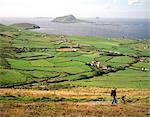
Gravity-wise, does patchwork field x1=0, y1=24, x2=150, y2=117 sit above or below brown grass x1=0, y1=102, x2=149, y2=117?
below

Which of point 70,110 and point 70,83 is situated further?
point 70,83

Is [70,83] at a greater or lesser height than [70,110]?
lesser

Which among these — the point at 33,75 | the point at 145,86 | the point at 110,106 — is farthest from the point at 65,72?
the point at 110,106

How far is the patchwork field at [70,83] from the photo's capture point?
2109 centimetres

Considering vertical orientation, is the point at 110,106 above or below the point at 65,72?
above

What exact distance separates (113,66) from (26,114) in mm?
44307

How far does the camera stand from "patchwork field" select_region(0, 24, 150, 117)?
21094mm

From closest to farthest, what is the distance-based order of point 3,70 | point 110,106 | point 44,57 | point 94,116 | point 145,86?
point 94,116
point 110,106
point 145,86
point 3,70
point 44,57

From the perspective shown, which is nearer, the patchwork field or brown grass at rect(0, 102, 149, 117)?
brown grass at rect(0, 102, 149, 117)

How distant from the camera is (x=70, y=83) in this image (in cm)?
4644

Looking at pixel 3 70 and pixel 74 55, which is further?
pixel 74 55

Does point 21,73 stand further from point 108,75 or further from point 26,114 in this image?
point 26,114

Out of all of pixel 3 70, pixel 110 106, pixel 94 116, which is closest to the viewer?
pixel 94 116

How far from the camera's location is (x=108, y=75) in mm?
54531
